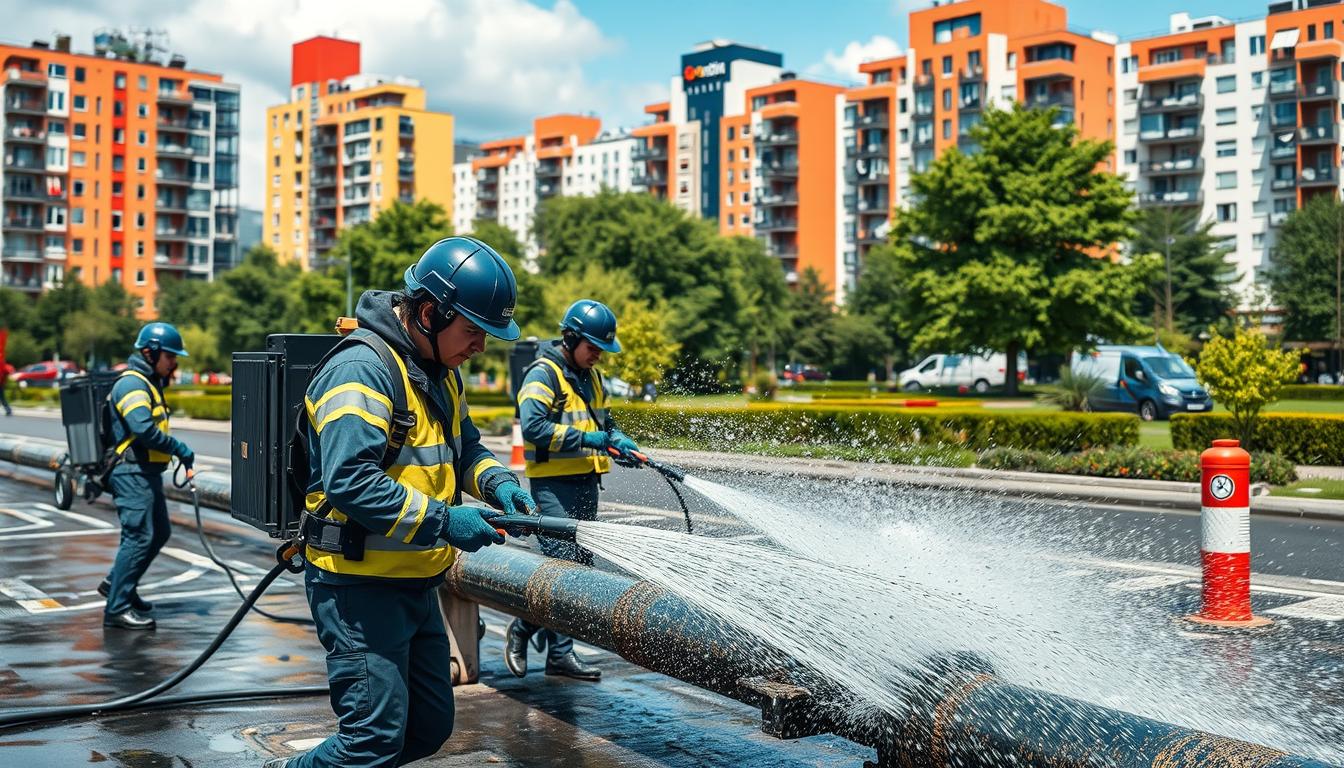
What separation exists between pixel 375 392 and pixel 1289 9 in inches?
3842

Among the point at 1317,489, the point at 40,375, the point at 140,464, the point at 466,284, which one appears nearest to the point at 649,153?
the point at 40,375

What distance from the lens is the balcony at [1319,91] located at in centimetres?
8575

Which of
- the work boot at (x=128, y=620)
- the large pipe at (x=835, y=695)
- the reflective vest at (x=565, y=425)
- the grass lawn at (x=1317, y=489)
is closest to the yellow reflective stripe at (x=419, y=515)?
the large pipe at (x=835, y=695)

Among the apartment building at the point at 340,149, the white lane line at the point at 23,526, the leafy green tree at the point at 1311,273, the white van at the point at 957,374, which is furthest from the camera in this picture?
the apartment building at the point at 340,149

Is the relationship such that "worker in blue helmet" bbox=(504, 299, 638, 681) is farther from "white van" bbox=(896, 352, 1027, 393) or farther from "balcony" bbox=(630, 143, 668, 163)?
"balcony" bbox=(630, 143, 668, 163)

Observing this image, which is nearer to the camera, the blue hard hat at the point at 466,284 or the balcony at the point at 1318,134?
the blue hard hat at the point at 466,284

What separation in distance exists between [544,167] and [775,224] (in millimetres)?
36314

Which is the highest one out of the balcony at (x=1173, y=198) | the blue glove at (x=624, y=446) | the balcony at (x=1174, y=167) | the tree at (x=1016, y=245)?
the balcony at (x=1174, y=167)

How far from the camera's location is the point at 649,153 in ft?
439

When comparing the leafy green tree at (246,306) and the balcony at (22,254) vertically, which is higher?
the balcony at (22,254)

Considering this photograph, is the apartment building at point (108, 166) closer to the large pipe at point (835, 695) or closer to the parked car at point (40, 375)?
the parked car at point (40, 375)

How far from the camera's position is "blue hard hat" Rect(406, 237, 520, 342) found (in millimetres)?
4074

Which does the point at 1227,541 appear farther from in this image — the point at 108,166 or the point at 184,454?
the point at 108,166

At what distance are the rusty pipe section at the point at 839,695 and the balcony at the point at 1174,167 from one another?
95.9 meters
